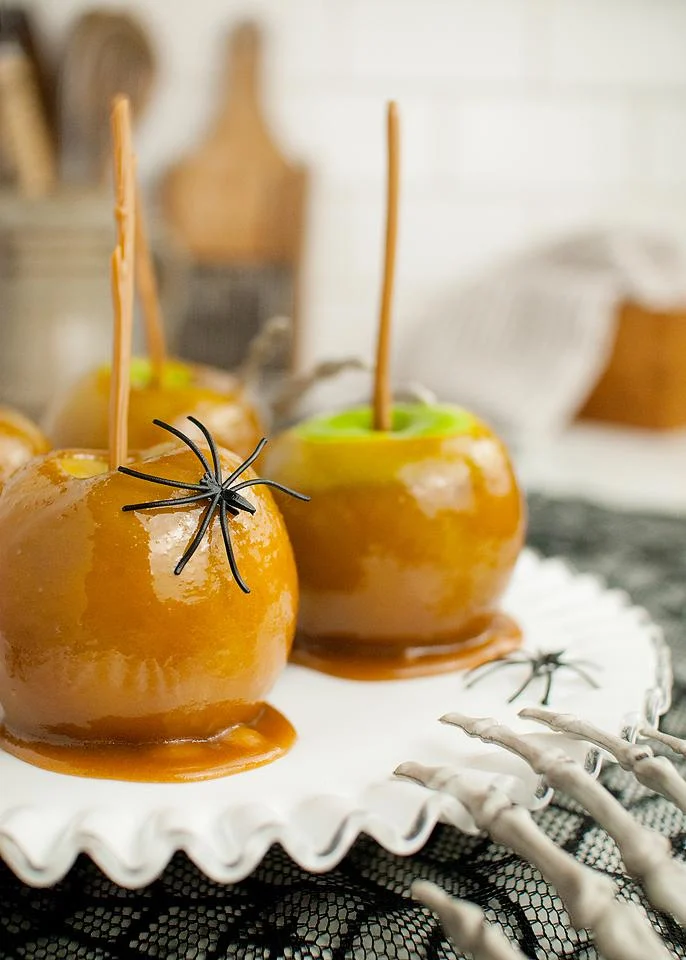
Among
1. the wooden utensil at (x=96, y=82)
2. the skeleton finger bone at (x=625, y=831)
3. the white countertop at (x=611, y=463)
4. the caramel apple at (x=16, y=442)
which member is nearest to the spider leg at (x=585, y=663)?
the skeleton finger bone at (x=625, y=831)

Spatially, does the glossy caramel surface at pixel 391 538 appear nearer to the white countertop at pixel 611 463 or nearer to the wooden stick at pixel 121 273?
the wooden stick at pixel 121 273

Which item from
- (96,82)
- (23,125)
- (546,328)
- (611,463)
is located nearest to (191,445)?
(611,463)

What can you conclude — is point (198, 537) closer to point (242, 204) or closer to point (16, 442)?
point (16, 442)

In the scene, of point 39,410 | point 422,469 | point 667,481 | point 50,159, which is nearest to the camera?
point 422,469

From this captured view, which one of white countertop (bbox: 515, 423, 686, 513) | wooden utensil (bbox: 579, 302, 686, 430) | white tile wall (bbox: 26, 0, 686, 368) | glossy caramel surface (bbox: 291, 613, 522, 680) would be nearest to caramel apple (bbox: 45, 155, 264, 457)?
glossy caramel surface (bbox: 291, 613, 522, 680)

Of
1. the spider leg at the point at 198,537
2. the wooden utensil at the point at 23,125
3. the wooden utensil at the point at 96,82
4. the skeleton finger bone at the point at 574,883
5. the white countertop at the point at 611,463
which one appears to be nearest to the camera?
the skeleton finger bone at the point at 574,883

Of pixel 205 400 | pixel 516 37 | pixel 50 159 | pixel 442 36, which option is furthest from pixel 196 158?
pixel 205 400

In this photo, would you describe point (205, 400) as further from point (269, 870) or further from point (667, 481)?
point (667, 481)
